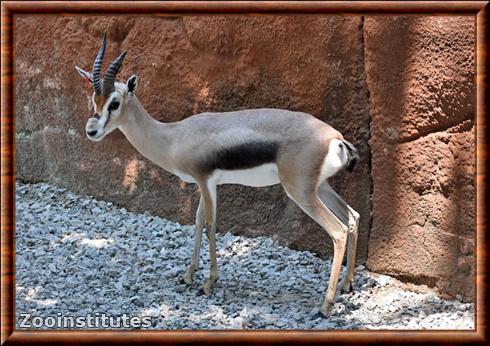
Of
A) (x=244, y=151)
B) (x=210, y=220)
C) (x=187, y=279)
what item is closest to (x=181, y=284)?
(x=187, y=279)

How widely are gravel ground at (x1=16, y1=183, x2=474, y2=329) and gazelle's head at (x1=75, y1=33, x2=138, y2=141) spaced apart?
43.5 inches

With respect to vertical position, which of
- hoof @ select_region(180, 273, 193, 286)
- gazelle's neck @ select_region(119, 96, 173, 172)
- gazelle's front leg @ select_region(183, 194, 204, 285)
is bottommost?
hoof @ select_region(180, 273, 193, 286)

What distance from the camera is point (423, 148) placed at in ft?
18.6

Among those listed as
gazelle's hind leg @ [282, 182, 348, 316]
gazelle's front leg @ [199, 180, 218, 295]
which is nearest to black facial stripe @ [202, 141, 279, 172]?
gazelle's front leg @ [199, 180, 218, 295]

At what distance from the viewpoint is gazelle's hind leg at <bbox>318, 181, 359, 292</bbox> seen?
5734 mm

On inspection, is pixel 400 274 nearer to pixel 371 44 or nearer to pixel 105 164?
pixel 371 44

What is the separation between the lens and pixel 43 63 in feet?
25.2

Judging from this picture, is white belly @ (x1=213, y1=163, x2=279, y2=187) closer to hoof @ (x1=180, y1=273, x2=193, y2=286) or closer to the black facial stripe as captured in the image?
the black facial stripe

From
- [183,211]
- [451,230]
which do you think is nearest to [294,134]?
[451,230]

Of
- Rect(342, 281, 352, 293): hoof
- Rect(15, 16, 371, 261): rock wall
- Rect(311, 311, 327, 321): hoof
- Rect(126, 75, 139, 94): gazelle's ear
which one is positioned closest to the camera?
Rect(311, 311, 327, 321): hoof

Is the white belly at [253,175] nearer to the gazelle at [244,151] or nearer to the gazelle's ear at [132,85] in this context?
the gazelle at [244,151]

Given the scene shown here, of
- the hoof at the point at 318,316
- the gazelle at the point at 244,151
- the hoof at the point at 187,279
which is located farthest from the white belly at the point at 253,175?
the hoof at the point at 318,316

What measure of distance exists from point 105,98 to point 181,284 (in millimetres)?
1420

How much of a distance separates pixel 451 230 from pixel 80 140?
351 centimetres
